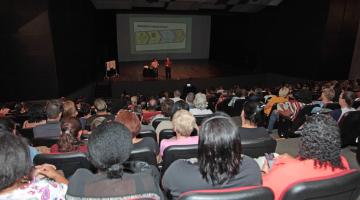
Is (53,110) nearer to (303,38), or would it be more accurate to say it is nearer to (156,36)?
(303,38)

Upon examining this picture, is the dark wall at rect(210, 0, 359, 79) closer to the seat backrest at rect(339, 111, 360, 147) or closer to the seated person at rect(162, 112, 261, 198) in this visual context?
the seat backrest at rect(339, 111, 360, 147)

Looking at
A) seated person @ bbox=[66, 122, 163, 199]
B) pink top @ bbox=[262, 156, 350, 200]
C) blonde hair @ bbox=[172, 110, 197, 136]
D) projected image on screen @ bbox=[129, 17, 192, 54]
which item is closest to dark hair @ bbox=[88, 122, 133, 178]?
seated person @ bbox=[66, 122, 163, 199]

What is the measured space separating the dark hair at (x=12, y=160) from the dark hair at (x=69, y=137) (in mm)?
1264

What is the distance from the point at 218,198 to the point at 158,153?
179cm

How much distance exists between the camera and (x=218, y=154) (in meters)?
1.68

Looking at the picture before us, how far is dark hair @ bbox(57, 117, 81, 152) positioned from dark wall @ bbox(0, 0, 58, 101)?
5.94 meters

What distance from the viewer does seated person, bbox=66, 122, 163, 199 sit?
1.39m

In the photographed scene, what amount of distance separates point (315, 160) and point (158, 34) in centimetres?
1567

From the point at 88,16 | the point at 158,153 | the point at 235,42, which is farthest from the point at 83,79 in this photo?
the point at 235,42

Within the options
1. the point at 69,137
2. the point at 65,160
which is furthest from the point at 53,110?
the point at 65,160

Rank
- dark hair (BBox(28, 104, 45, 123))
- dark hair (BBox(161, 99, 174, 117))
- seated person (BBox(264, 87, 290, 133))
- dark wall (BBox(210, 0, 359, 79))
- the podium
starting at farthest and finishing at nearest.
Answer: the podium → dark wall (BBox(210, 0, 359, 79)) → seated person (BBox(264, 87, 290, 133)) → dark hair (BBox(161, 99, 174, 117)) → dark hair (BBox(28, 104, 45, 123))

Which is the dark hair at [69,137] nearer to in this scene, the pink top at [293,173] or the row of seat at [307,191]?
the row of seat at [307,191]

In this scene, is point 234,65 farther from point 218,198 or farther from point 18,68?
point 218,198

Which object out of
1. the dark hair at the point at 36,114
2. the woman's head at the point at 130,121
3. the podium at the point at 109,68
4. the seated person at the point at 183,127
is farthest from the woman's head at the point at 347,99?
the podium at the point at 109,68
